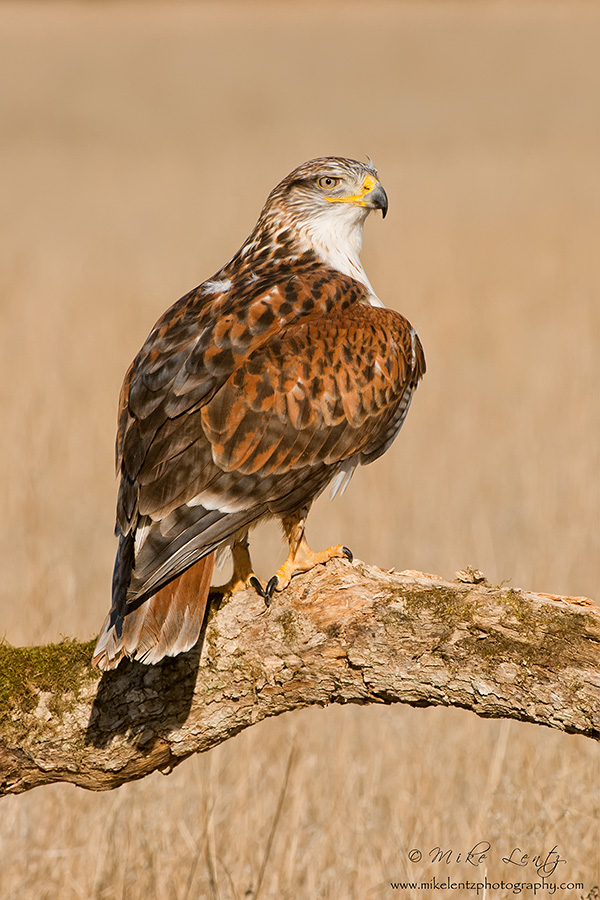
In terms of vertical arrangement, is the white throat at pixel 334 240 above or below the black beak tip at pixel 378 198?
below

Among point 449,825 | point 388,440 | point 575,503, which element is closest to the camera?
point 388,440

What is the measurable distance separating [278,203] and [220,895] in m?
3.20

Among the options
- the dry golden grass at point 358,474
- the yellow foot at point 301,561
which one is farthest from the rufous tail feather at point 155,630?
the dry golden grass at point 358,474

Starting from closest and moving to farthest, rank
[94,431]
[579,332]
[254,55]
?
[94,431]
[579,332]
[254,55]

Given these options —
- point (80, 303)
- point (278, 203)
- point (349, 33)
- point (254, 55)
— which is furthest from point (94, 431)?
point (349, 33)

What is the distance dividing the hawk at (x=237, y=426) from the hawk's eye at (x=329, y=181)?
0.50 metres

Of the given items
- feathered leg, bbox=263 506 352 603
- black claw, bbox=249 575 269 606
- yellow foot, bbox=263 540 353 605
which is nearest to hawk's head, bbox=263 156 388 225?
feathered leg, bbox=263 506 352 603

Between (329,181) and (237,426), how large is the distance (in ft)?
5.21

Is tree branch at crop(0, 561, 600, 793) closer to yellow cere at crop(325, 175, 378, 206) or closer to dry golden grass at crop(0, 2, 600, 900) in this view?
Result: dry golden grass at crop(0, 2, 600, 900)

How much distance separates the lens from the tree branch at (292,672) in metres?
2.91

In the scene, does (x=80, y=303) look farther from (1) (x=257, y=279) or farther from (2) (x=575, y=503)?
(1) (x=257, y=279)

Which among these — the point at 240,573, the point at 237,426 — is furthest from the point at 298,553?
the point at 237,426

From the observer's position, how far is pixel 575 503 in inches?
325

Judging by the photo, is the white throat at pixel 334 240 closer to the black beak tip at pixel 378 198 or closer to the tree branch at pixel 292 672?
the black beak tip at pixel 378 198
